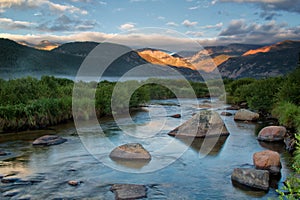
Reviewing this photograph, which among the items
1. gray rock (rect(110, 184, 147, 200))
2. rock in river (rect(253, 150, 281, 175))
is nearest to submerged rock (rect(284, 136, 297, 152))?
rock in river (rect(253, 150, 281, 175))

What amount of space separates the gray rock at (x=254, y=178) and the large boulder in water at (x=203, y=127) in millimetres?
5853

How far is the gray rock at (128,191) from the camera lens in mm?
7527

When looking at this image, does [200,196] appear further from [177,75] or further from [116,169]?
[177,75]

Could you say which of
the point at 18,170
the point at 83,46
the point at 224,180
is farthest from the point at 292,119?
the point at 83,46

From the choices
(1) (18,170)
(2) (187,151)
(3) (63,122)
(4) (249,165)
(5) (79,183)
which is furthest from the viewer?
(3) (63,122)

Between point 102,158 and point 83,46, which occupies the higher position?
point 83,46

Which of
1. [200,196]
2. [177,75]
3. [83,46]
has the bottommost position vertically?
[200,196]

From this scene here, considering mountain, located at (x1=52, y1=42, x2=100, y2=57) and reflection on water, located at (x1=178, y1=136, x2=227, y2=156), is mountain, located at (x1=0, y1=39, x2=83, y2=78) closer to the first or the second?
mountain, located at (x1=52, y1=42, x2=100, y2=57)

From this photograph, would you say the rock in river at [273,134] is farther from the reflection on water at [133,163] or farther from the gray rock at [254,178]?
the reflection on water at [133,163]

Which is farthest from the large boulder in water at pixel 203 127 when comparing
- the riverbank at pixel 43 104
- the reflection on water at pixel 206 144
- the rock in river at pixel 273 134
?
the riverbank at pixel 43 104

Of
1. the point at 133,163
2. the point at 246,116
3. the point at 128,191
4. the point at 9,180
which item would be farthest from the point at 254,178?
the point at 246,116

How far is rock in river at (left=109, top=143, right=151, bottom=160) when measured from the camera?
424 inches

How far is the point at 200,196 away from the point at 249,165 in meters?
3.08

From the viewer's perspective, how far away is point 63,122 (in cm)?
1786
